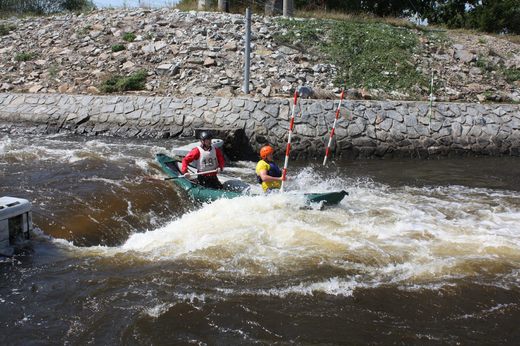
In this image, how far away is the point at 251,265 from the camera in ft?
18.2

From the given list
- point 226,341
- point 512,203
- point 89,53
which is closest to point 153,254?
point 226,341

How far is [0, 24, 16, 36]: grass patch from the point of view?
1705 cm

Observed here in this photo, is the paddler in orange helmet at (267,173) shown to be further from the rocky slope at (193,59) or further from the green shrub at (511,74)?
the green shrub at (511,74)

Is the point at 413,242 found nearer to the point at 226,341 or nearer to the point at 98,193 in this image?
the point at 226,341

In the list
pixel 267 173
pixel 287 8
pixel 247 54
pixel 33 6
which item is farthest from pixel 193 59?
pixel 33 6

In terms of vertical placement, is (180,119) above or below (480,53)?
below

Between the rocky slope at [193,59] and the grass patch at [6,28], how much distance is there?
10cm

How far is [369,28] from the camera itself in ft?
55.0

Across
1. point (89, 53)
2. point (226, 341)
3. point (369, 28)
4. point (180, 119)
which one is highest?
point (369, 28)

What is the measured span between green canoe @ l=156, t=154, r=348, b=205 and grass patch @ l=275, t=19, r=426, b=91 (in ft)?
21.7

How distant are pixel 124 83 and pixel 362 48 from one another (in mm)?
7205

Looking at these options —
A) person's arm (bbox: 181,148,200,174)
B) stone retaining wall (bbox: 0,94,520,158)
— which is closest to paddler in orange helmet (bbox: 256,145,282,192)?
person's arm (bbox: 181,148,200,174)

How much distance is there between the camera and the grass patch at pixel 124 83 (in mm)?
13617

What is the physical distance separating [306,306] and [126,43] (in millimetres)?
12767
